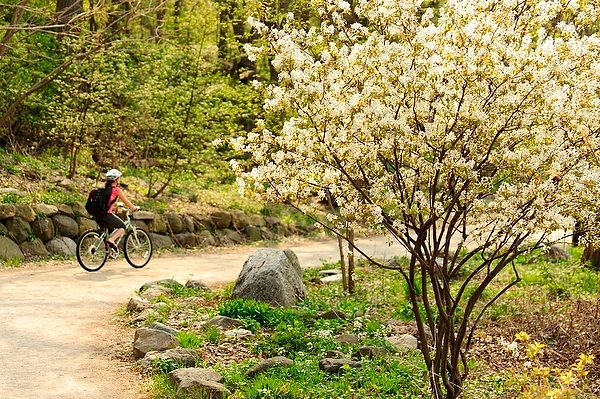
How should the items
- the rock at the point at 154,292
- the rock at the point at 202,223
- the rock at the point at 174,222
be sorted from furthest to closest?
the rock at the point at 202,223
the rock at the point at 174,222
the rock at the point at 154,292

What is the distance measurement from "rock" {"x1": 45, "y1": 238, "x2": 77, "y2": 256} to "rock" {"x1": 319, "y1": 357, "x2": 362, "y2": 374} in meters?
8.33

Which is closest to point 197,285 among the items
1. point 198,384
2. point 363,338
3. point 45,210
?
point 363,338

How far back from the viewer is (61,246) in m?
13.4

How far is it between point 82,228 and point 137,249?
6.01ft

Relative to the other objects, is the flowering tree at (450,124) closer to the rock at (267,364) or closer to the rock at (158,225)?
the rock at (267,364)

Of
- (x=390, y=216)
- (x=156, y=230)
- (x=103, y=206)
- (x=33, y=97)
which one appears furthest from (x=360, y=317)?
(x=33, y=97)

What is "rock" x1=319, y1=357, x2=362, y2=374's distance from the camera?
Result: 251 inches

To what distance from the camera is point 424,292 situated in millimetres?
5312

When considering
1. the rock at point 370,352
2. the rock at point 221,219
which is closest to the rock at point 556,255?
the rock at point 370,352

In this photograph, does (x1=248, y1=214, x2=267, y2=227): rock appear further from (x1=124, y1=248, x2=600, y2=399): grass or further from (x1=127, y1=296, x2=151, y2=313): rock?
(x1=127, y1=296, x2=151, y2=313): rock

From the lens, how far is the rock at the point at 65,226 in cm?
1356

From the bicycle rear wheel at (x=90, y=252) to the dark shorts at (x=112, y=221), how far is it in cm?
27

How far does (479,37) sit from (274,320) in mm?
4655

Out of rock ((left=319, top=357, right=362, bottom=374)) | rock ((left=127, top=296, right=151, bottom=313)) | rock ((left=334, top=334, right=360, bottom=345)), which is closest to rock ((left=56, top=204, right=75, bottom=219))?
rock ((left=127, top=296, right=151, bottom=313))
